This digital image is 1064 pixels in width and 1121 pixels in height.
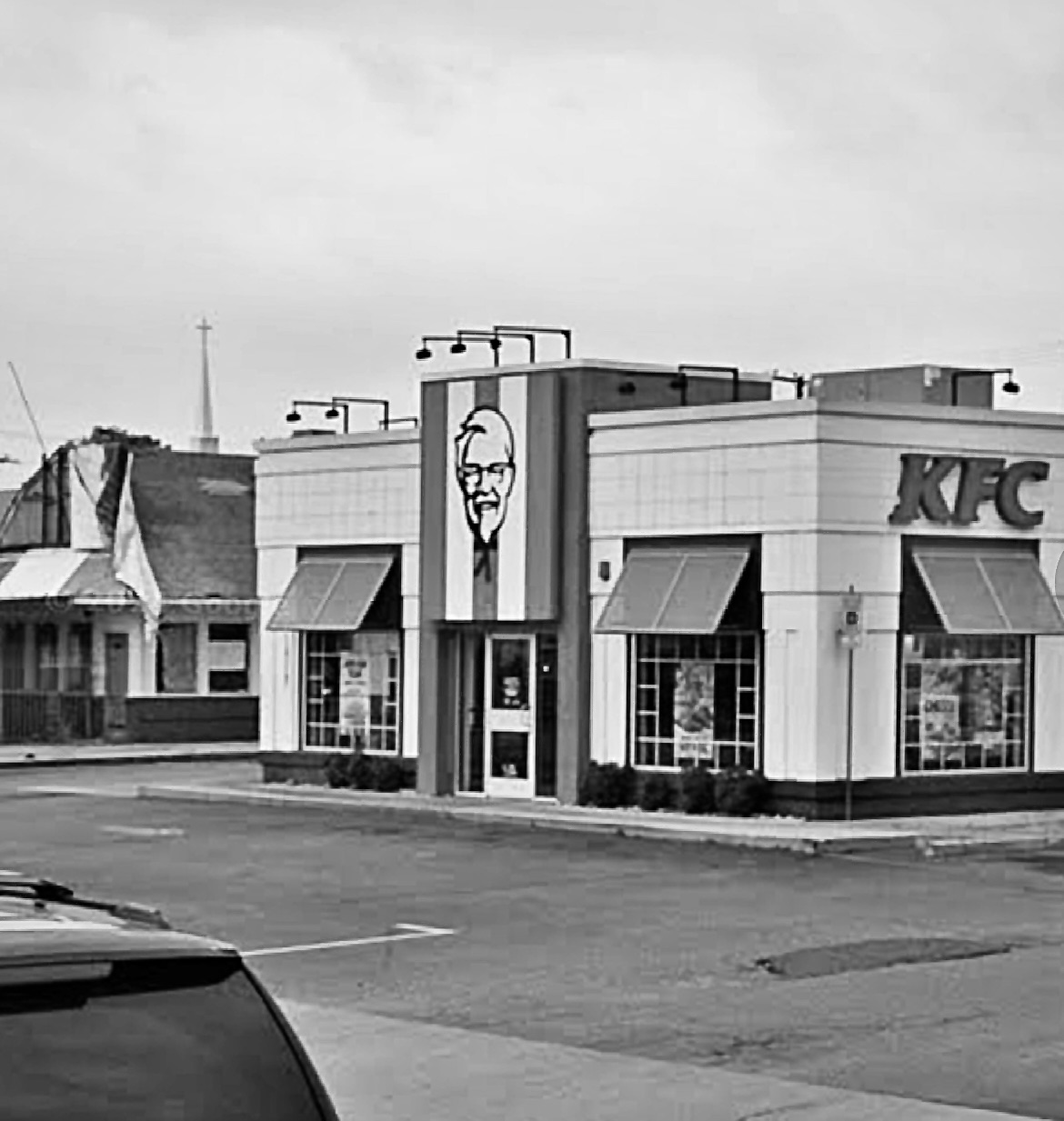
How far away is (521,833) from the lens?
1098 inches

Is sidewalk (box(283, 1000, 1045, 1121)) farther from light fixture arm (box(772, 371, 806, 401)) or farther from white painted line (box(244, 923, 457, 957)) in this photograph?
light fixture arm (box(772, 371, 806, 401))

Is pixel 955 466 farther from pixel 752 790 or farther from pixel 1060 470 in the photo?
pixel 752 790

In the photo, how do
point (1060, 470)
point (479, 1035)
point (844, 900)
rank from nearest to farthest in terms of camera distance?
point (479, 1035) → point (844, 900) → point (1060, 470)

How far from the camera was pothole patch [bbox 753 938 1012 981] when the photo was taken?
1684 cm

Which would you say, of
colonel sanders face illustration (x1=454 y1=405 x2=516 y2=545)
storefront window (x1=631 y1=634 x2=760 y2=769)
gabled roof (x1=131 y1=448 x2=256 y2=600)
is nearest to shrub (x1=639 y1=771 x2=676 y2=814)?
storefront window (x1=631 y1=634 x2=760 y2=769)

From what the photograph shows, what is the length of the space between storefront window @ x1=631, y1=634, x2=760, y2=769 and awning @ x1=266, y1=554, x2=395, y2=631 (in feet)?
16.2

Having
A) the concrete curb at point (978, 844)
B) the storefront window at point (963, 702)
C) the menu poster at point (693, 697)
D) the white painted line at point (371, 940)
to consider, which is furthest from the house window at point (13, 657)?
the white painted line at point (371, 940)

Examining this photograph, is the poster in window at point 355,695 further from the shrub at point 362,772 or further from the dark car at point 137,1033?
the dark car at point 137,1033

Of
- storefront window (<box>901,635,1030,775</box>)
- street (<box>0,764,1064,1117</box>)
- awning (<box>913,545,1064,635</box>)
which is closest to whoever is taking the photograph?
street (<box>0,764,1064,1117</box>)

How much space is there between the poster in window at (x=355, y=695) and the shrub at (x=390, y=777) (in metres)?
1.12

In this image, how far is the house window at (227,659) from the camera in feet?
162

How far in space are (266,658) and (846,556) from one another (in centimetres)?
1055

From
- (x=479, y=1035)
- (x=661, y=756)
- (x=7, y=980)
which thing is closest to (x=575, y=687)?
(x=661, y=756)

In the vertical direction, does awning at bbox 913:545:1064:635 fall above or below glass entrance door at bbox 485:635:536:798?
above
